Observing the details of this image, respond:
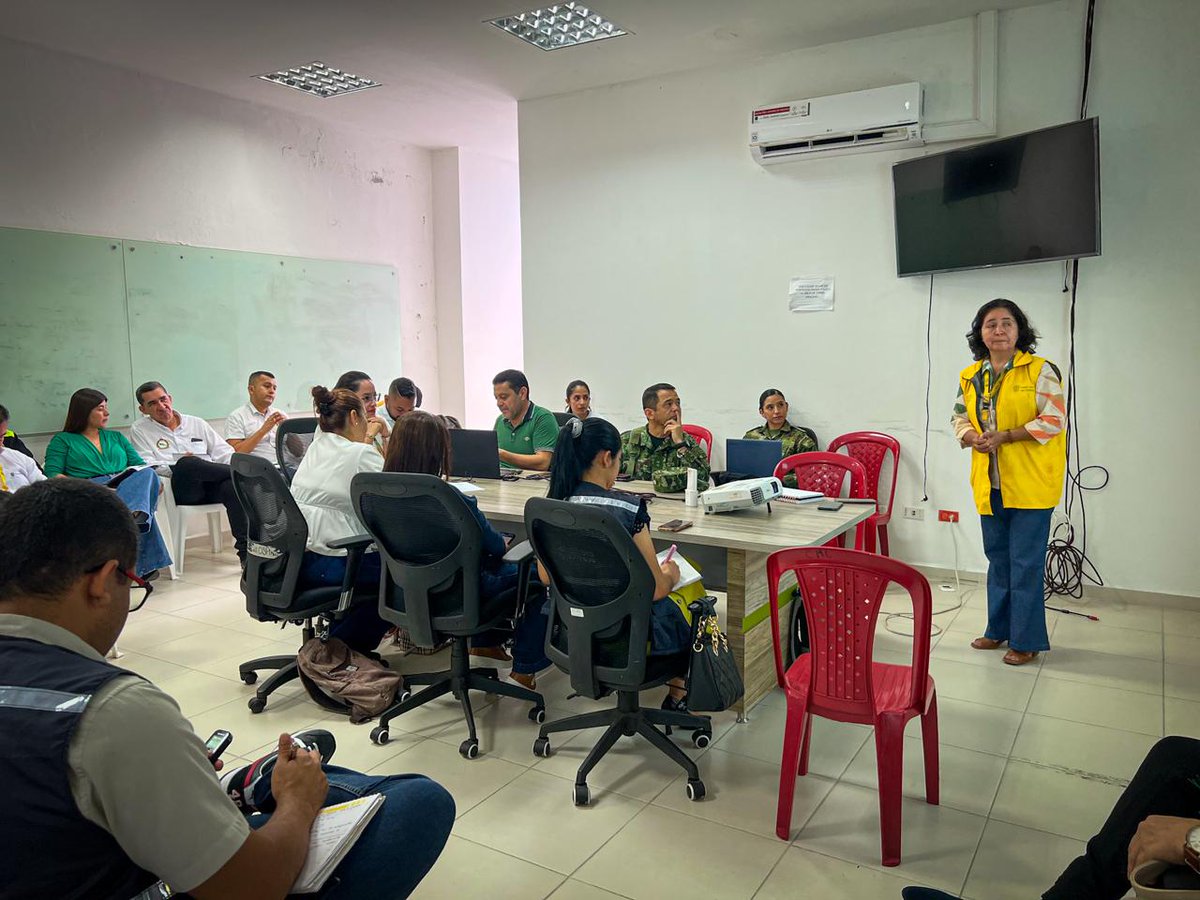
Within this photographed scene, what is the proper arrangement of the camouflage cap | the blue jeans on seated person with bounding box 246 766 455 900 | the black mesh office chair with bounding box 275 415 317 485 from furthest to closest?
the black mesh office chair with bounding box 275 415 317 485
the camouflage cap
the blue jeans on seated person with bounding box 246 766 455 900

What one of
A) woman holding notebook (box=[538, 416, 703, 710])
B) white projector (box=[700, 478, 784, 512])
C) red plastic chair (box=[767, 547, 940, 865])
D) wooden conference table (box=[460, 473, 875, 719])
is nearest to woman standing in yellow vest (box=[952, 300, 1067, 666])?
wooden conference table (box=[460, 473, 875, 719])

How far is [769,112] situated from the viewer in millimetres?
5203

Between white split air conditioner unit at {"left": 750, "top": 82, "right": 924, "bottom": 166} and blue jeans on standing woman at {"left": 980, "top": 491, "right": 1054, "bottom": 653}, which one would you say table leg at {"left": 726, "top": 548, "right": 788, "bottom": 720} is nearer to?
blue jeans on standing woman at {"left": 980, "top": 491, "right": 1054, "bottom": 653}

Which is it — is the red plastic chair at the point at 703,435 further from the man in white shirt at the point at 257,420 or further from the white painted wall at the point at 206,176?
the white painted wall at the point at 206,176

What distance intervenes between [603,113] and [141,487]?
152 inches

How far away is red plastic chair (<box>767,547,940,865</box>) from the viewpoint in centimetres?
227

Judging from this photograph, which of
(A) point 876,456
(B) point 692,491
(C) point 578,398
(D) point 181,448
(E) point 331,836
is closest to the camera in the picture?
(E) point 331,836

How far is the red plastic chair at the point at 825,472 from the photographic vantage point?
402cm

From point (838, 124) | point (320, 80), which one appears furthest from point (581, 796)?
point (320, 80)

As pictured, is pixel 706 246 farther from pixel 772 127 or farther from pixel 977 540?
pixel 977 540

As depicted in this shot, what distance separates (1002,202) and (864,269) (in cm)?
86

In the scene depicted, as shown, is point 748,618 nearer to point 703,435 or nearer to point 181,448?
point 703,435

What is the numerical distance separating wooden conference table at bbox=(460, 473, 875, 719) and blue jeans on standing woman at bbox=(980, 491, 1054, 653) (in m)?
0.76

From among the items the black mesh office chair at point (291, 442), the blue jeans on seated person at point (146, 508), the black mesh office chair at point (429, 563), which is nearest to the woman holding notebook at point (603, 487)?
the black mesh office chair at point (429, 563)
